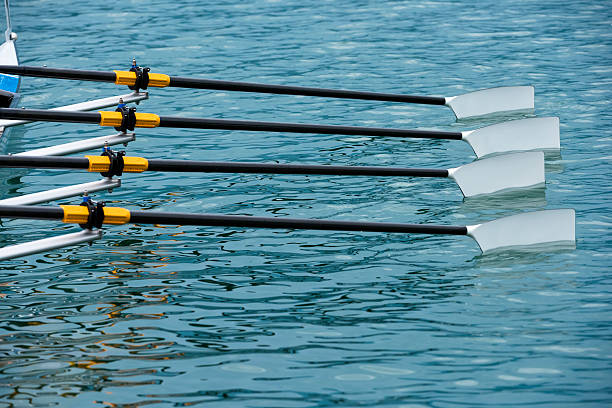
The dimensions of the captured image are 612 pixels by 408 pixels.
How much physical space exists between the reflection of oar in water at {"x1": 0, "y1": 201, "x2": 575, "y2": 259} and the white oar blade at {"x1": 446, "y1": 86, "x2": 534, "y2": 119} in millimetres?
2820

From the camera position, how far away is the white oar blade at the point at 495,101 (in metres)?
8.39

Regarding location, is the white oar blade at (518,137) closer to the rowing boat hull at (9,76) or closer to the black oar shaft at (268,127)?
the black oar shaft at (268,127)

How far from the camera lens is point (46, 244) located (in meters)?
4.87

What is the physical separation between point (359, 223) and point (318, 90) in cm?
245

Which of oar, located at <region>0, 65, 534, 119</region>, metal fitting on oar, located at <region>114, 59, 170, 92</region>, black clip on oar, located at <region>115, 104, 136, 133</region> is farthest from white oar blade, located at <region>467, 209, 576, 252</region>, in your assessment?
metal fitting on oar, located at <region>114, 59, 170, 92</region>

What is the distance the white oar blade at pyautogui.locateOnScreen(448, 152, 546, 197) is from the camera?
6.58 meters

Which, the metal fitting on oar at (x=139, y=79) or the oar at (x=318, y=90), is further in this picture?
the metal fitting on oar at (x=139, y=79)

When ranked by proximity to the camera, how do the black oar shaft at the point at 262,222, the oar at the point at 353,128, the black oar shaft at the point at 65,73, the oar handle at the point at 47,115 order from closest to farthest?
the black oar shaft at the point at 262,222 < the oar handle at the point at 47,115 < the oar at the point at 353,128 < the black oar shaft at the point at 65,73

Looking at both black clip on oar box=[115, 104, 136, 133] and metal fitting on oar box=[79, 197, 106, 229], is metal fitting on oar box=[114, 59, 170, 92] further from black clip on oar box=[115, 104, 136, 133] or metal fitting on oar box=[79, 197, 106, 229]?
metal fitting on oar box=[79, 197, 106, 229]

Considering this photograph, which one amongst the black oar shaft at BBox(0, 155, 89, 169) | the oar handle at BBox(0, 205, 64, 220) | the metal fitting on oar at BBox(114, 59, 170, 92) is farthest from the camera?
the metal fitting on oar at BBox(114, 59, 170, 92)

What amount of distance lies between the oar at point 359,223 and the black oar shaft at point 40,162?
0.52 m

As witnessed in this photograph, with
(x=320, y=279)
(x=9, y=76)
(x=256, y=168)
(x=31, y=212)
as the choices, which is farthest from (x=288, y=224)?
(x=9, y=76)

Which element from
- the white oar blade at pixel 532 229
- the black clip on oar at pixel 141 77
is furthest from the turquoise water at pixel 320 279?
the black clip on oar at pixel 141 77

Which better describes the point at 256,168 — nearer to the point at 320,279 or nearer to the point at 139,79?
the point at 320,279
